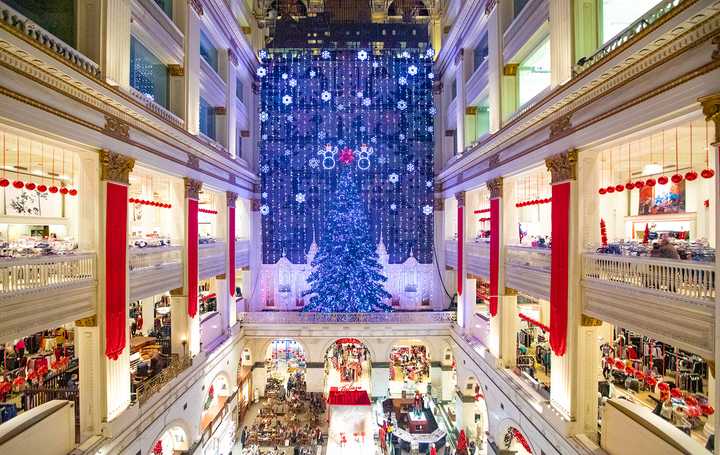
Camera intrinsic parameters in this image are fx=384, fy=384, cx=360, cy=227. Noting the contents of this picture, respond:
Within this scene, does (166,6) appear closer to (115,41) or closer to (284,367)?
(115,41)

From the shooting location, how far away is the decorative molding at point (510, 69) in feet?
38.6

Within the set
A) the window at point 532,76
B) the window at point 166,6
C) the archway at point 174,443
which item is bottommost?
the archway at point 174,443

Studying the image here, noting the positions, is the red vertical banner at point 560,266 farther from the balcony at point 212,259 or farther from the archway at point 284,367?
the archway at point 284,367

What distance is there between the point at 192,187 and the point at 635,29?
11.7 m

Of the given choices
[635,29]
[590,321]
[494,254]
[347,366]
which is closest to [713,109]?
[635,29]

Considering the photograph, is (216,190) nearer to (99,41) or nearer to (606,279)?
(99,41)

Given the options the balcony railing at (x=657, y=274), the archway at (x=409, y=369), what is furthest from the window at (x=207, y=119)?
the balcony railing at (x=657, y=274)

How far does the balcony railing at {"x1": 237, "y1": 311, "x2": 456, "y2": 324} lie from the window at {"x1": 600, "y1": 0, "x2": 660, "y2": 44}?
1266 cm

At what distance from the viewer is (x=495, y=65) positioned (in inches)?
474

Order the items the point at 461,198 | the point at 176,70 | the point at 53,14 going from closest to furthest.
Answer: the point at 53,14 → the point at 176,70 → the point at 461,198

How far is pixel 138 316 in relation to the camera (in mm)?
17156

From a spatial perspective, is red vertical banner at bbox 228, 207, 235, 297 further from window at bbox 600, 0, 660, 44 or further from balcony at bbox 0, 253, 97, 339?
window at bbox 600, 0, 660, 44

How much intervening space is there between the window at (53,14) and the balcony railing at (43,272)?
14.7ft

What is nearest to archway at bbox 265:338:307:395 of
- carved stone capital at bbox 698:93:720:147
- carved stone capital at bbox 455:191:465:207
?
carved stone capital at bbox 455:191:465:207
